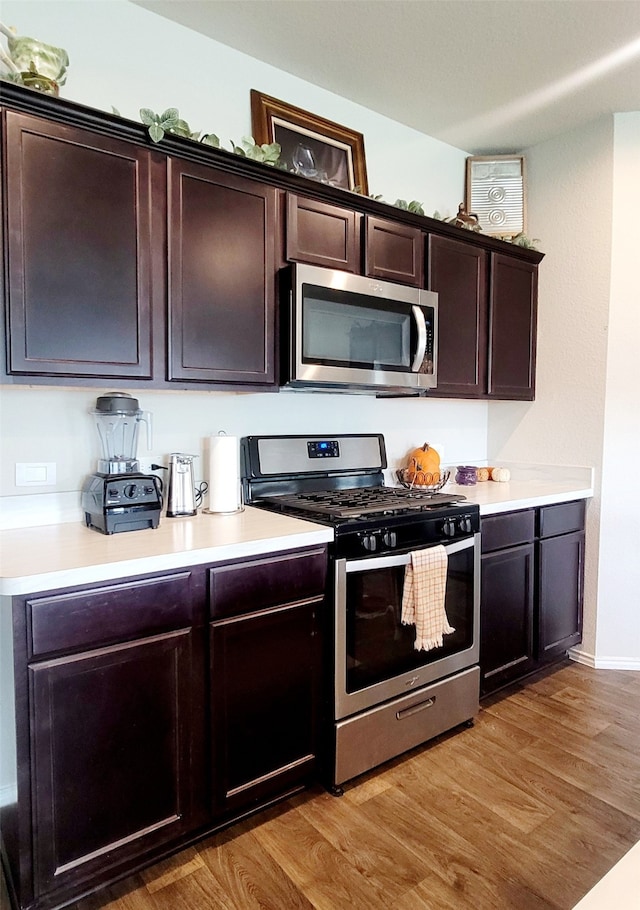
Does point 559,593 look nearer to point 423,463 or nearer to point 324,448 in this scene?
point 423,463

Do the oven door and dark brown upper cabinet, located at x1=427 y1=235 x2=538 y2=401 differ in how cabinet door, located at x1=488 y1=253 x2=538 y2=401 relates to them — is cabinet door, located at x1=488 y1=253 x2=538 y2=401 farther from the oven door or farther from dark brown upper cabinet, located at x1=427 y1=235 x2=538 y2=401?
the oven door

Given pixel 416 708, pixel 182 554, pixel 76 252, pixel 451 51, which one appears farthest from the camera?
pixel 451 51

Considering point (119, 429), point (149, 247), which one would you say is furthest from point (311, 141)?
point (119, 429)

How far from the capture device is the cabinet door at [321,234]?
2127 mm

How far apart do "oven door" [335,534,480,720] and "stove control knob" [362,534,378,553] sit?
0.04m

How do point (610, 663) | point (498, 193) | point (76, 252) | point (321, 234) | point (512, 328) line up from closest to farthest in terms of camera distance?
1. point (76, 252)
2. point (321, 234)
3. point (610, 663)
4. point (512, 328)
5. point (498, 193)

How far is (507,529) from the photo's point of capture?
2521 mm

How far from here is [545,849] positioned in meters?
1.67

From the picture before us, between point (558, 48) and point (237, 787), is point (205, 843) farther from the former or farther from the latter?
point (558, 48)

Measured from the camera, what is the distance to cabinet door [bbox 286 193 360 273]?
6.98 ft

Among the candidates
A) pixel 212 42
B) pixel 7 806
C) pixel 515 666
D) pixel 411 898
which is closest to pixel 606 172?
pixel 212 42

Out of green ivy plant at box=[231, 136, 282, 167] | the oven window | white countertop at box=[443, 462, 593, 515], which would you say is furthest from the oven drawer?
green ivy plant at box=[231, 136, 282, 167]

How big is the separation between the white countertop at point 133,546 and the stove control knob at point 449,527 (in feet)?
1.84

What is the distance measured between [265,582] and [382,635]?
564 mm
